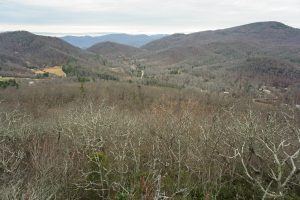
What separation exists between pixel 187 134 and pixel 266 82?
14927 centimetres

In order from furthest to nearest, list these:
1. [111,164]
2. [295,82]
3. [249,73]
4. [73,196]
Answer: [249,73] < [295,82] < [111,164] < [73,196]

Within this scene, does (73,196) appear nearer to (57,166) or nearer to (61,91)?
(57,166)

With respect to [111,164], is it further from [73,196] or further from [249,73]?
[249,73]

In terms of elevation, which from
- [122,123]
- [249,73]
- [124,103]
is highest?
[122,123]

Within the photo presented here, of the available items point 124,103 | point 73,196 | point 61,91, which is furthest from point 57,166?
point 61,91

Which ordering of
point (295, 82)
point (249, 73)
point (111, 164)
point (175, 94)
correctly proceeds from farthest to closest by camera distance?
point (249, 73)
point (295, 82)
point (175, 94)
point (111, 164)

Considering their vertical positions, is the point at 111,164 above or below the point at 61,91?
above

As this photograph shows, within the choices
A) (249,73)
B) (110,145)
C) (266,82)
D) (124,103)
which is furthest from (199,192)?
(249,73)

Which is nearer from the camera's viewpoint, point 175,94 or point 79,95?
point 79,95

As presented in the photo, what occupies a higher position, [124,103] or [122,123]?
[122,123]

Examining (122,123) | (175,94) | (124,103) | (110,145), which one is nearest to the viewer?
(110,145)

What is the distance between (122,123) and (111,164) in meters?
11.1

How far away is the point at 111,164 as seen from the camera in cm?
2336

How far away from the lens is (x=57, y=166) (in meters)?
21.1
